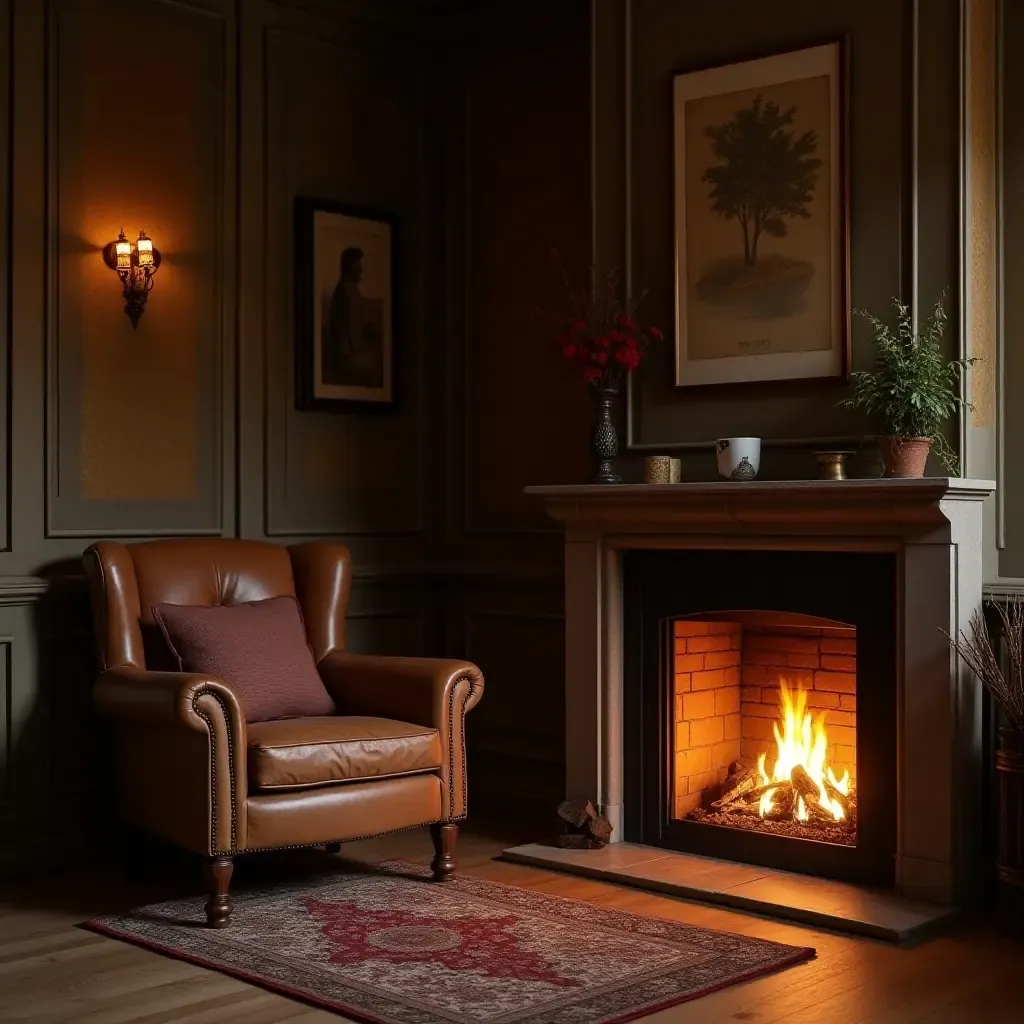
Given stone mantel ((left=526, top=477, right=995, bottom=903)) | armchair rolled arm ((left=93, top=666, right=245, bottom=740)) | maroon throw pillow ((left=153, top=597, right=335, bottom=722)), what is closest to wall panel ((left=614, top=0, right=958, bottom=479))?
stone mantel ((left=526, top=477, right=995, bottom=903))

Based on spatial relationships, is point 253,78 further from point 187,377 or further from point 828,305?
point 828,305

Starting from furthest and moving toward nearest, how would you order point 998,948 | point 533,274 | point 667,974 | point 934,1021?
point 533,274 → point 998,948 → point 667,974 → point 934,1021

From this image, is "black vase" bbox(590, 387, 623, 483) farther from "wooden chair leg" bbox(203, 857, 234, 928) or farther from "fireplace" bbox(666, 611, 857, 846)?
"wooden chair leg" bbox(203, 857, 234, 928)

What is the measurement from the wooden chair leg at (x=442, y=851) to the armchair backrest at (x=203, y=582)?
30.1 inches

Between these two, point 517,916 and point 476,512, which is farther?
point 476,512

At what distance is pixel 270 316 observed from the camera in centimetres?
516

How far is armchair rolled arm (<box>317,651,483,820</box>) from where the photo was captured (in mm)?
4246

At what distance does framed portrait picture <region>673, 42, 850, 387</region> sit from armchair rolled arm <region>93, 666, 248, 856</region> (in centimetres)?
181

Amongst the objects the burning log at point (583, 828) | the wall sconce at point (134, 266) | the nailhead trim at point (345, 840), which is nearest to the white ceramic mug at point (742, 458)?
the burning log at point (583, 828)

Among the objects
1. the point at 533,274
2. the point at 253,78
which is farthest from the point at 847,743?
the point at 253,78

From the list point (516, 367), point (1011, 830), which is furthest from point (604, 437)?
point (1011, 830)

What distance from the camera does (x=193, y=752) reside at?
3.84 m

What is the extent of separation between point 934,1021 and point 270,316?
3.25 metres

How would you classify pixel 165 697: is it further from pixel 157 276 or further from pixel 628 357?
pixel 628 357
